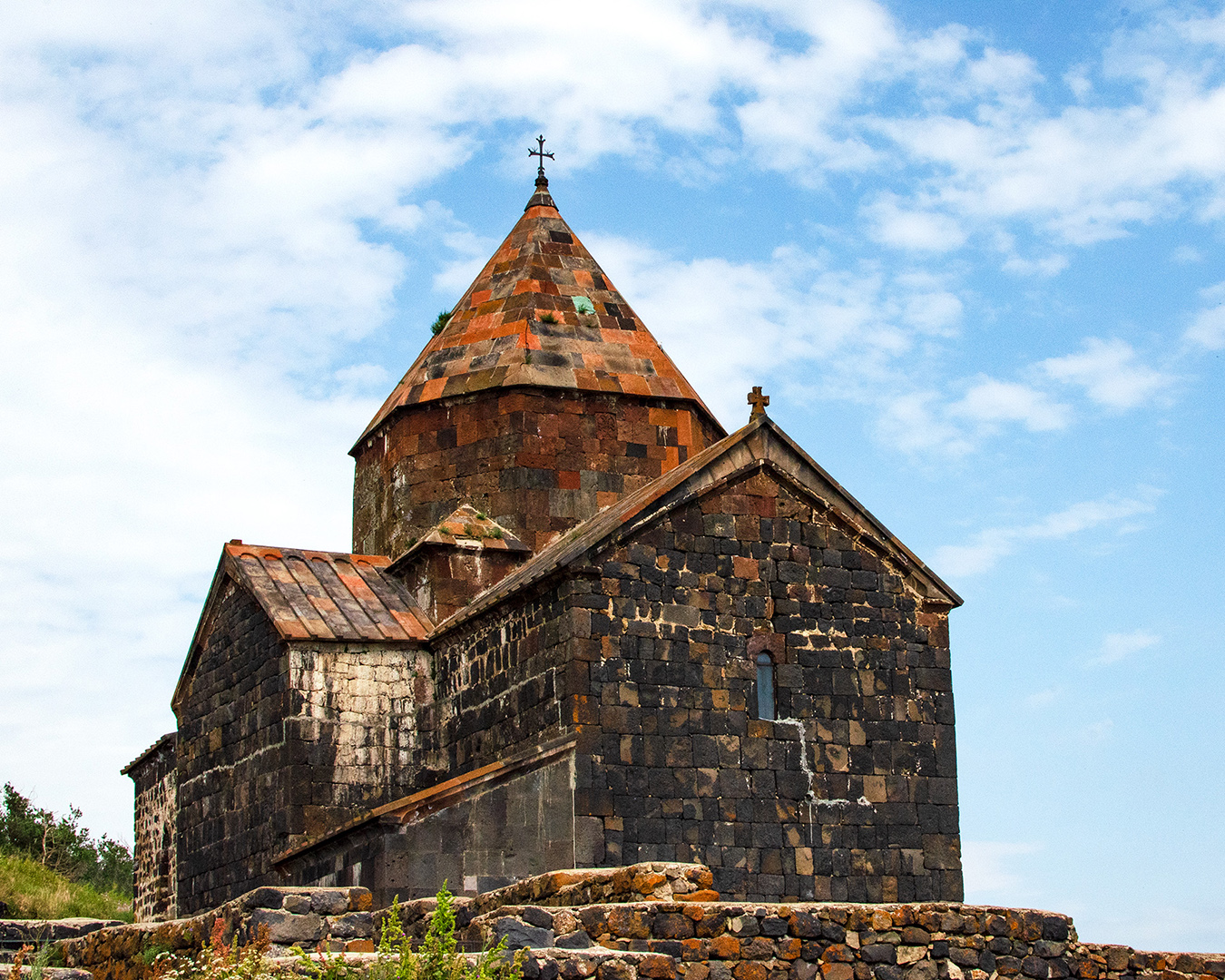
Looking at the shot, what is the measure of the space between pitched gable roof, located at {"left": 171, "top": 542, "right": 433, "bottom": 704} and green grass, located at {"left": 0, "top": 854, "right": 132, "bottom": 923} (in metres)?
4.06

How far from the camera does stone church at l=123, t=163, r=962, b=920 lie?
1119 cm

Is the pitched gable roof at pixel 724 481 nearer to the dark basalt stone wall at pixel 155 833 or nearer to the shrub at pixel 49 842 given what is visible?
the dark basalt stone wall at pixel 155 833

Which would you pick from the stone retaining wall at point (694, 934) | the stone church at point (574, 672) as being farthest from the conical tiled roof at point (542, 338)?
the stone retaining wall at point (694, 934)

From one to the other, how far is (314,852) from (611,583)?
2973mm

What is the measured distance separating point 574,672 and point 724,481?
6.62ft

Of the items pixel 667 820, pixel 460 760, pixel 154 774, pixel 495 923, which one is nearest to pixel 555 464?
pixel 460 760

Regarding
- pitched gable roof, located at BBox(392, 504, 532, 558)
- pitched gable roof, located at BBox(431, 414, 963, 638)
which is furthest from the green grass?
pitched gable roof, located at BBox(431, 414, 963, 638)

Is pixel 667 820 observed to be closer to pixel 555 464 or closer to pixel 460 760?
pixel 460 760

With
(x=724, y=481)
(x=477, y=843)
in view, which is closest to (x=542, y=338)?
(x=724, y=481)

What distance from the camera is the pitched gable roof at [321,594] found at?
43.8 ft

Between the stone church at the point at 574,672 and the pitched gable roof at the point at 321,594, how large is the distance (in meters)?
0.03

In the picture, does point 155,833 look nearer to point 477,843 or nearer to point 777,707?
point 477,843

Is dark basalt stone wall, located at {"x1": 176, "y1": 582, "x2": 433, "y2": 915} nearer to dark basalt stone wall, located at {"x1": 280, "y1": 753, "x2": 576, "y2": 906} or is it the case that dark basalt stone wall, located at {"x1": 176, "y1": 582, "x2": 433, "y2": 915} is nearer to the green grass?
dark basalt stone wall, located at {"x1": 280, "y1": 753, "x2": 576, "y2": 906}

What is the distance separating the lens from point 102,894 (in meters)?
20.6
